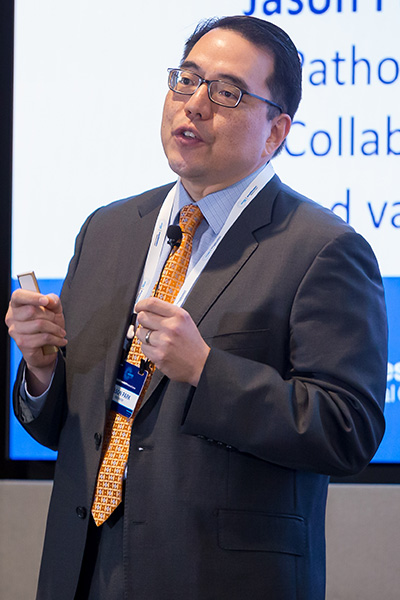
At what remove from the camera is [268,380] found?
1.44m

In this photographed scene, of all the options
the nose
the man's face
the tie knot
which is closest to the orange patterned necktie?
the tie knot

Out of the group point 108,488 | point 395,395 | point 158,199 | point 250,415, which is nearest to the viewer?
point 250,415

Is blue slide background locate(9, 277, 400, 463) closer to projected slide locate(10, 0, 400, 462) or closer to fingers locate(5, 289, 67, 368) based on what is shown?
projected slide locate(10, 0, 400, 462)

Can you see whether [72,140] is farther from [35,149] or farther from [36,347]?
[36,347]

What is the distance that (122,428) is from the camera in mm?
1573

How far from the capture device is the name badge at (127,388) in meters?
1.56

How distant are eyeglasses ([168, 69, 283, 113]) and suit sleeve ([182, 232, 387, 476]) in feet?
1.45

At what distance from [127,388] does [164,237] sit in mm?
387

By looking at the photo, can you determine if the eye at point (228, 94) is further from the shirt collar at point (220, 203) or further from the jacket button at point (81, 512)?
the jacket button at point (81, 512)

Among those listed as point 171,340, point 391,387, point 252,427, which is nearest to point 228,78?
point 171,340

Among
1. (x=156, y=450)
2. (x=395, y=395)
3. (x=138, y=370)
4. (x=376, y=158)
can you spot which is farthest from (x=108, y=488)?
(x=376, y=158)

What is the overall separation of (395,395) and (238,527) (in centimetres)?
141

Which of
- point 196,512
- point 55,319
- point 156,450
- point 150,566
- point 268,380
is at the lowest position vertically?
point 150,566

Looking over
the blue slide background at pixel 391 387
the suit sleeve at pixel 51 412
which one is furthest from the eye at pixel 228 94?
the blue slide background at pixel 391 387
